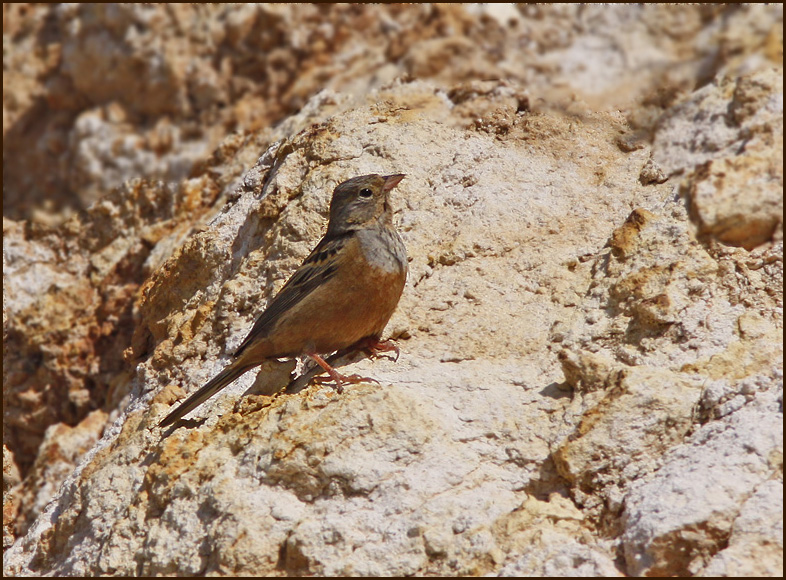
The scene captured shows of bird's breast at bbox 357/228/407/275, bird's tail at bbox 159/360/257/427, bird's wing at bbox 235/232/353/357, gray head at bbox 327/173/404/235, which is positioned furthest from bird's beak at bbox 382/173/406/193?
bird's tail at bbox 159/360/257/427

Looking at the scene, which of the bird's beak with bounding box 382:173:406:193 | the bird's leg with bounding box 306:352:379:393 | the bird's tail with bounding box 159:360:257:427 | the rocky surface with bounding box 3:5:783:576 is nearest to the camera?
the rocky surface with bounding box 3:5:783:576

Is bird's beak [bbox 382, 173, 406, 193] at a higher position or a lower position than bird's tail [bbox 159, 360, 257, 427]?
higher

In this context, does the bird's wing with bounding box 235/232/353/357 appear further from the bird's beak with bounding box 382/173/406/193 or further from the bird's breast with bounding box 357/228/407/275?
the bird's beak with bounding box 382/173/406/193

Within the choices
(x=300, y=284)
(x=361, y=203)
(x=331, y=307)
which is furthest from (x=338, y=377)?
Answer: (x=361, y=203)

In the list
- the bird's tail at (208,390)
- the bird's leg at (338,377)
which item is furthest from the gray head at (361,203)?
the bird's tail at (208,390)

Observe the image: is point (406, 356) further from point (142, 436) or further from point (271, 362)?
point (142, 436)

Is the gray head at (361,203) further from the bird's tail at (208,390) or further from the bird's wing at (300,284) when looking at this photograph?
the bird's tail at (208,390)

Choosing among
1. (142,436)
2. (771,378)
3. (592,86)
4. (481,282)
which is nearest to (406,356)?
(481,282)
